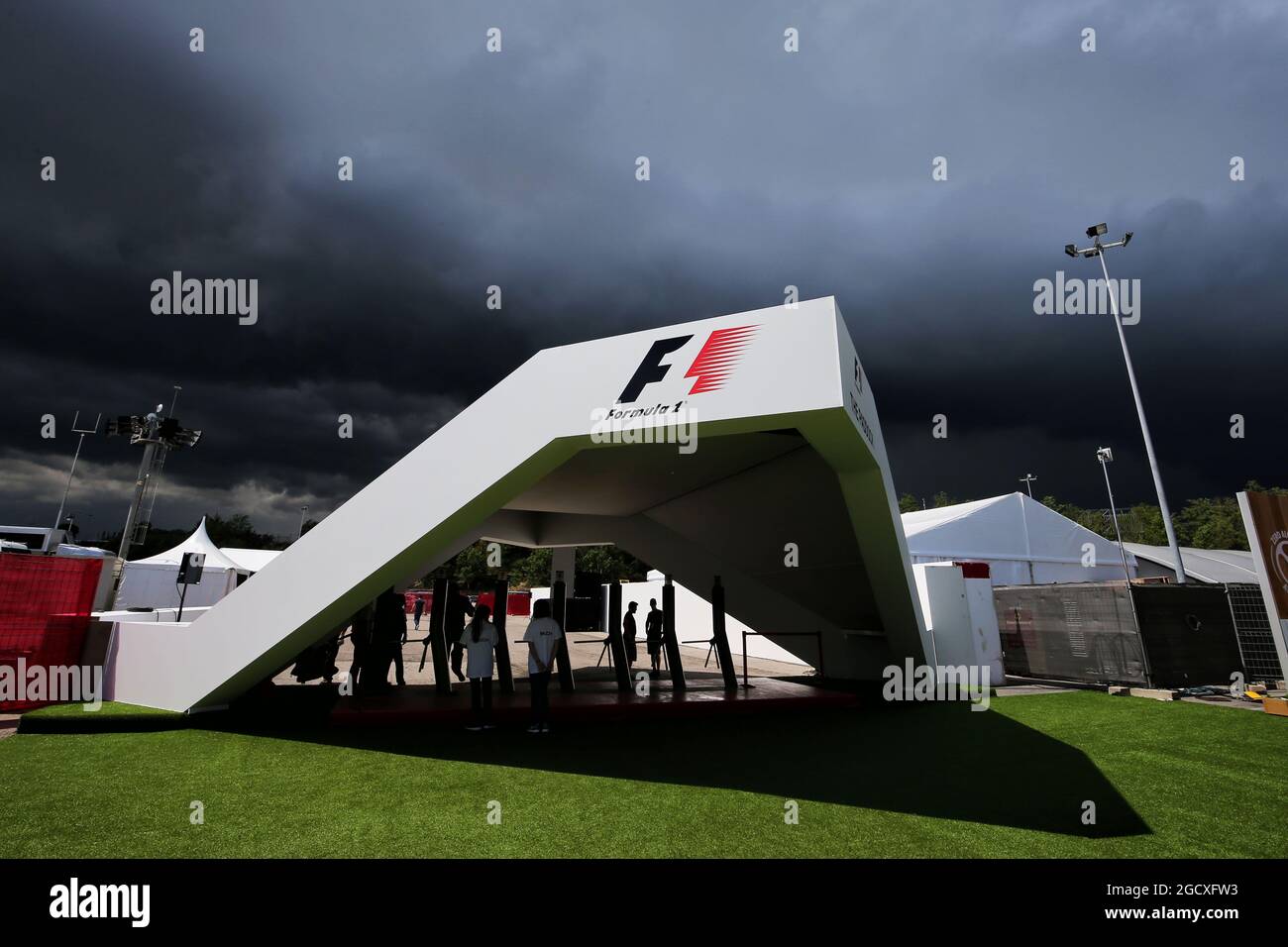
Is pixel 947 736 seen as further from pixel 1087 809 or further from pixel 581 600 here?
pixel 581 600

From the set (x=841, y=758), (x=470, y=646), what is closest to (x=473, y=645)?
(x=470, y=646)

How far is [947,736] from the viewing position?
778cm

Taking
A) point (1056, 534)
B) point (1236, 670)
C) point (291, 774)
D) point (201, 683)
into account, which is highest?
point (1056, 534)

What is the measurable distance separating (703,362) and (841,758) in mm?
4526

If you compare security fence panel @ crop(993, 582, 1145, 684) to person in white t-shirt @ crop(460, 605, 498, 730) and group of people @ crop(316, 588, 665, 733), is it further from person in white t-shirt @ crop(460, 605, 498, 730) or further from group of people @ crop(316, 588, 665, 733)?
person in white t-shirt @ crop(460, 605, 498, 730)

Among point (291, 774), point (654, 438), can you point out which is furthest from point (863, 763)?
point (291, 774)

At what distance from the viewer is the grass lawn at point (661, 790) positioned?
13.7ft

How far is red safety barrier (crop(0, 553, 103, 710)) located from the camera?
29.9ft

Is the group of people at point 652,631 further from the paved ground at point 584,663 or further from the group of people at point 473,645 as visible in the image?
the paved ground at point 584,663

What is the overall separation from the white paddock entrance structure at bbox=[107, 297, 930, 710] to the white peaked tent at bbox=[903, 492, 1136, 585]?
14267 mm

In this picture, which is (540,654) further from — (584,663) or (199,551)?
(199,551)

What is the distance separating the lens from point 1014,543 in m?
24.7

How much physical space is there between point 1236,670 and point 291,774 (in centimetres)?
1573
